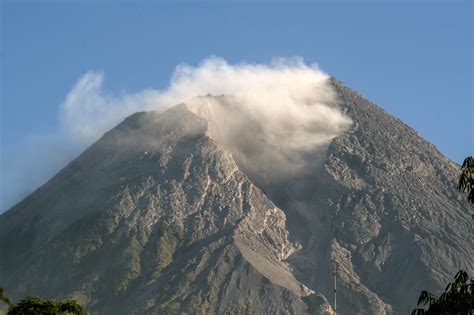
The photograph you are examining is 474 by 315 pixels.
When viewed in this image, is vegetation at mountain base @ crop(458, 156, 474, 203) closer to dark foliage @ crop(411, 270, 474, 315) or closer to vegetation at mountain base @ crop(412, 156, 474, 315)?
vegetation at mountain base @ crop(412, 156, 474, 315)

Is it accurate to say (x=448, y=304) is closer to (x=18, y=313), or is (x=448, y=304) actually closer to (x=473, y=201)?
(x=473, y=201)

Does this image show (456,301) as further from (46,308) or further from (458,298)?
(46,308)

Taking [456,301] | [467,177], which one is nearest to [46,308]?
[456,301]

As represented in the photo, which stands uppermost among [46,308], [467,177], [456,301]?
[467,177]

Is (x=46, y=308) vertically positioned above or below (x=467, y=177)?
below

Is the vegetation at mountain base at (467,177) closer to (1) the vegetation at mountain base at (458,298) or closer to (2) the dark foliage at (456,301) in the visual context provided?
(1) the vegetation at mountain base at (458,298)

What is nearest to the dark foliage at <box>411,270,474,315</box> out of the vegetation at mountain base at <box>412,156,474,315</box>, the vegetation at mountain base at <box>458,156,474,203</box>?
the vegetation at mountain base at <box>412,156,474,315</box>

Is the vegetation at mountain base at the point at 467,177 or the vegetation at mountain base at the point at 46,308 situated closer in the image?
the vegetation at mountain base at the point at 467,177

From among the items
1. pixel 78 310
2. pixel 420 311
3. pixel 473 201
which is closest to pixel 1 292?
pixel 78 310

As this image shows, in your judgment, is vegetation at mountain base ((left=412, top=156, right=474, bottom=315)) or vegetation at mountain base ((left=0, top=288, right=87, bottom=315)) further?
vegetation at mountain base ((left=0, top=288, right=87, bottom=315))

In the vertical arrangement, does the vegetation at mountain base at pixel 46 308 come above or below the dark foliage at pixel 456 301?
below

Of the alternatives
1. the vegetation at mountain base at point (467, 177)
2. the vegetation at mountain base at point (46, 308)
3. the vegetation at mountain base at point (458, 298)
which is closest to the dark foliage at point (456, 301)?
the vegetation at mountain base at point (458, 298)

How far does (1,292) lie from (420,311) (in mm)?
13188

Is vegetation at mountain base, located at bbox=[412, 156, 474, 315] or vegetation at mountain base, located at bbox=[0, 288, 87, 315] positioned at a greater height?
vegetation at mountain base, located at bbox=[412, 156, 474, 315]
